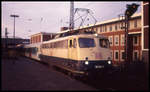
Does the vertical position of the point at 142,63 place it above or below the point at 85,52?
below

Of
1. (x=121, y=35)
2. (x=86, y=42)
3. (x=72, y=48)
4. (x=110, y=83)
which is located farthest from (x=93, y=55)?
(x=121, y=35)

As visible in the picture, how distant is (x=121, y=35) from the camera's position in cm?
3409

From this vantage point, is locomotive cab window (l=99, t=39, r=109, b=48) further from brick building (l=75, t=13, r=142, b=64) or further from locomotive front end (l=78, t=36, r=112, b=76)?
brick building (l=75, t=13, r=142, b=64)

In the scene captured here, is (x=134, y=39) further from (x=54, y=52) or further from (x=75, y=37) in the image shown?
(x=75, y=37)

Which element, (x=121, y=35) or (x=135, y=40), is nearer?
(x=135, y=40)

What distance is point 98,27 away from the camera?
132 ft

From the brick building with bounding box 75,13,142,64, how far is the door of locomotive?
17.4 m

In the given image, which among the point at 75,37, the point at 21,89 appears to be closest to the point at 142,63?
the point at 75,37

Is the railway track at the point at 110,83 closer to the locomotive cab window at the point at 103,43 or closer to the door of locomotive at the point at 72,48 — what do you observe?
the door of locomotive at the point at 72,48

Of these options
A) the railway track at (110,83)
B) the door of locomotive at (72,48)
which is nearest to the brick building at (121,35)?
the door of locomotive at (72,48)

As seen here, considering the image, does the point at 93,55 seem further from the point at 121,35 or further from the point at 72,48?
the point at 121,35

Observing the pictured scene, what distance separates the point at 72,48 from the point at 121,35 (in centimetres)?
2349

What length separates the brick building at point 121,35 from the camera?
3163 centimetres

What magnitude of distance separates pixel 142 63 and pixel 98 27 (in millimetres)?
22087
